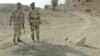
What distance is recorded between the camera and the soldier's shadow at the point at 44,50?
11.6m

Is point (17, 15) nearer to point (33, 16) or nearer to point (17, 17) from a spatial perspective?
point (17, 17)

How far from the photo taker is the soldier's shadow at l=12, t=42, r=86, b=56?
38.0ft

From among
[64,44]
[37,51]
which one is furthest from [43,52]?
[64,44]

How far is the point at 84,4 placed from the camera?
194 ft

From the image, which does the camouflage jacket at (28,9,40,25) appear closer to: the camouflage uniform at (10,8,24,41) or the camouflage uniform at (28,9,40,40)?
the camouflage uniform at (28,9,40,40)

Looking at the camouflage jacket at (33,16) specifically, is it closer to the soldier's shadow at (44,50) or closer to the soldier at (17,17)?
the soldier at (17,17)

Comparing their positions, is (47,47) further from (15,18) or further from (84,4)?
(84,4)

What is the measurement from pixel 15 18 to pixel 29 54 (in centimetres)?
297

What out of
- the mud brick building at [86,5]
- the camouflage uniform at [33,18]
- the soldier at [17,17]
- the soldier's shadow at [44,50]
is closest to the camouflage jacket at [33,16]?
the camouflage uniform at [33,18]

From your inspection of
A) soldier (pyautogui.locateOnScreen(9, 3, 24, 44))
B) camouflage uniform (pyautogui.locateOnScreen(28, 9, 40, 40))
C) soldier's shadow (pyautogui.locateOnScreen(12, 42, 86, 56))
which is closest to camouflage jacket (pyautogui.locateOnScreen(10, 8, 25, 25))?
soldier (pyautogui.locateOnScreen(9, 3, 24, 44))

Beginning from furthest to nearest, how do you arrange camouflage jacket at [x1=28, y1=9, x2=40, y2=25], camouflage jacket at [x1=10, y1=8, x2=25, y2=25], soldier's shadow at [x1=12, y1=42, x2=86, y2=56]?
camouflage jacket at [x1=28, y1=9, x2=40, y2=25] < camouflage jacket at [x1=10, y1=8, x2=25, y2=25] < soldier's shadow at [x1=12, y1=42, x2=86, y2=56]

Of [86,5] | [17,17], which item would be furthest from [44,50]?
[86,5]

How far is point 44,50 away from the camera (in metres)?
12.0

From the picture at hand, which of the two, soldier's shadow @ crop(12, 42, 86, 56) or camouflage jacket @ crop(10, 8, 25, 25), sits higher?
camouflage jacket @ crop(10, 8, 25, 25)
